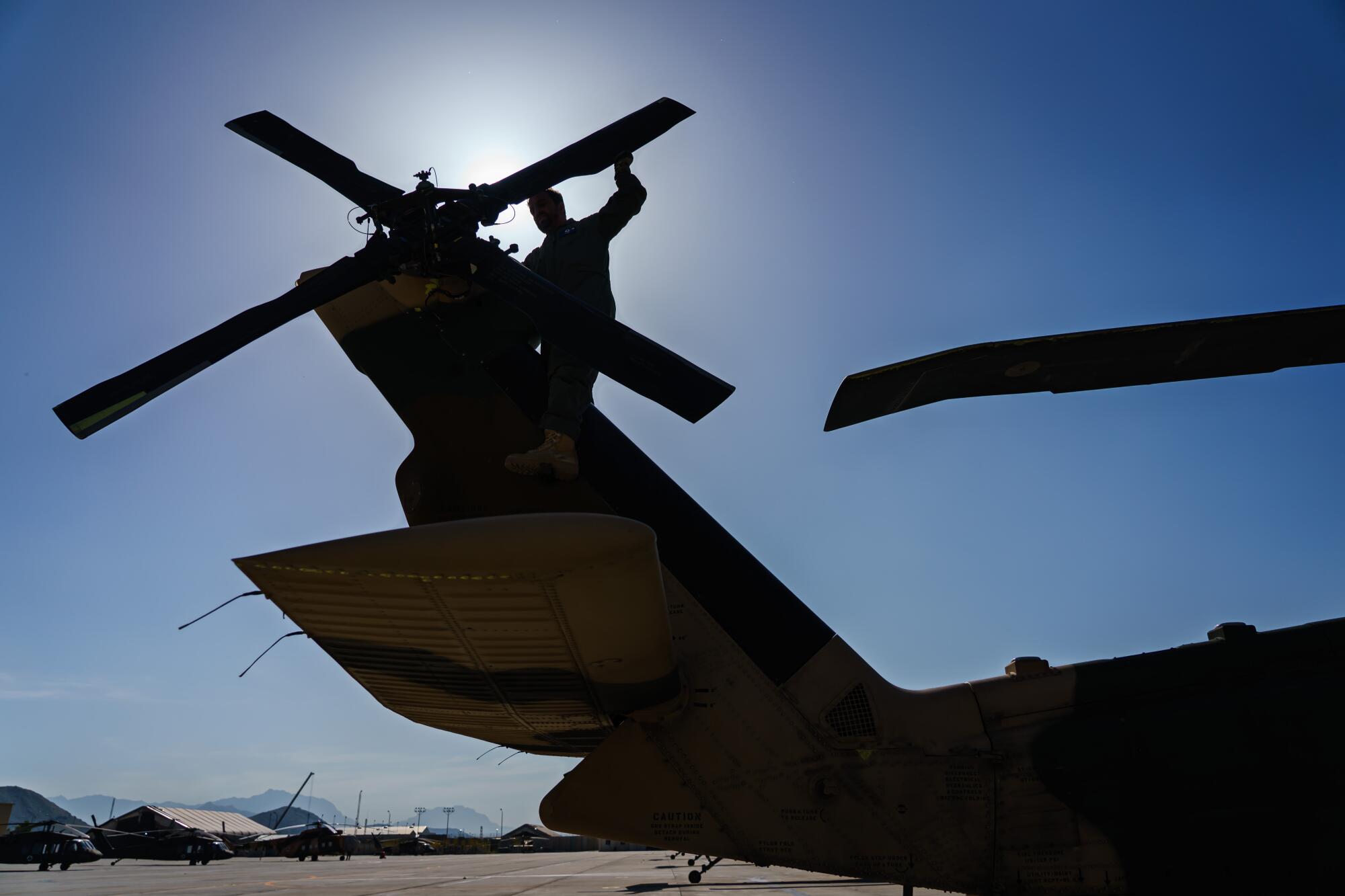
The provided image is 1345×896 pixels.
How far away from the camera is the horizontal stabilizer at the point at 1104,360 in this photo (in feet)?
10.8

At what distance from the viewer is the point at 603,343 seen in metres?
4.00

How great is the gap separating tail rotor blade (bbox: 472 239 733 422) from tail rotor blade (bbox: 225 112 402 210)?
883 millimetres

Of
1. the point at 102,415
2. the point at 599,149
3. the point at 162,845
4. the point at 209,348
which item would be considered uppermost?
→ the point at 599,149

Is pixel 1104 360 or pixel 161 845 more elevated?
pixel 1104 360

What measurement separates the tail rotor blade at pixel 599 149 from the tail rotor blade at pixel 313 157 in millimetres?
802

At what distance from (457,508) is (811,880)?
14403 millimetres

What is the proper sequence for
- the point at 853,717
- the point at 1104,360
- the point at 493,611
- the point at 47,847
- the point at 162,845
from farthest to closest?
the point at 162,845, the point at 47,847, the point at 853,717, the point at 1104,360, the point at 493,611

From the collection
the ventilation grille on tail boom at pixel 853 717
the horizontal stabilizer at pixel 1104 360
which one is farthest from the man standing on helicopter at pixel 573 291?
the ventilation grille on tail boom at pixel 853 717

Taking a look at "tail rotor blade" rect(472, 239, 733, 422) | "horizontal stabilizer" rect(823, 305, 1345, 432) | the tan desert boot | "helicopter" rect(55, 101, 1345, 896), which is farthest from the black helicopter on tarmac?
"horizontal stabilizer" rect(823, 305, 1345, 432)

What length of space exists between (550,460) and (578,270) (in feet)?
4.43

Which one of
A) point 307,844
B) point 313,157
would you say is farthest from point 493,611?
point 307,844

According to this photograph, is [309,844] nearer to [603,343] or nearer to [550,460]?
[550,460]

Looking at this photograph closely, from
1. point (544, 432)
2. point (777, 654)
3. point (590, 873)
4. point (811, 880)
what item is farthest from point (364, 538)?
point (590, 873)

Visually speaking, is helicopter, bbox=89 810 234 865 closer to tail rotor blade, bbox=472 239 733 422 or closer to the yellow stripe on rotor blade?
the yellow stripe on rotor blade
